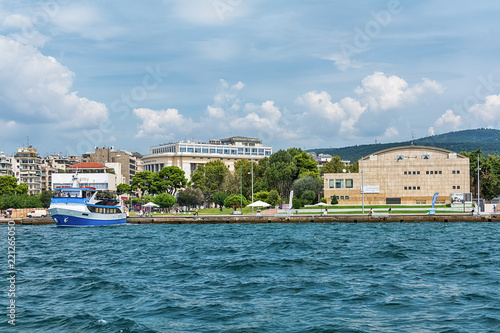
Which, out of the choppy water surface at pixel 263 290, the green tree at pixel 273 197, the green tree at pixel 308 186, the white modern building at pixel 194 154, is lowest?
the choppy water surface at pixel 263 290

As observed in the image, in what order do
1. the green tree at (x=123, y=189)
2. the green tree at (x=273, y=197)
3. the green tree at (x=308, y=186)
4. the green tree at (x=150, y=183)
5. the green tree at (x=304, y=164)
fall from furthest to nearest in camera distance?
1. the green tree at (x=123, y=189)
2. the green tree at (x=150, y=183)
3. the green tree at (x=304, y=164)
4. the green tree at (x=308, y=186)
5. the green tree at (x=273, y=197)

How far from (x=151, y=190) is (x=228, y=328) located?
385 ft

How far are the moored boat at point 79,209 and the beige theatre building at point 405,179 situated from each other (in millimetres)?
40608

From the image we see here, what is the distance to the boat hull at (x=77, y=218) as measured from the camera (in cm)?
6275

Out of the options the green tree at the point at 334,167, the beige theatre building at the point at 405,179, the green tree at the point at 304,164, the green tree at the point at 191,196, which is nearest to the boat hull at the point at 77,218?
the beige theatre building at the point at 405,179

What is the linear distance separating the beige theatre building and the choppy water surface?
57.5 metres

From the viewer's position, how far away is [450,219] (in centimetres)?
6347

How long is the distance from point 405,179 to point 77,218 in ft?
176

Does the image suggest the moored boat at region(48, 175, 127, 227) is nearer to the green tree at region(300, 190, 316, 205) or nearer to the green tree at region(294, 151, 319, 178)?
the green tree at region(300, 190, 316, 205)

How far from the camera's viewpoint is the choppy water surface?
15.3m

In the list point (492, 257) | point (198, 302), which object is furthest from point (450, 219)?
point (198, 302)

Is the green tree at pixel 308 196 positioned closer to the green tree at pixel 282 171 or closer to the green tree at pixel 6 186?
the green tree at pixel 282 171

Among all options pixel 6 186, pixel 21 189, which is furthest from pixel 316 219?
pixel 21 189

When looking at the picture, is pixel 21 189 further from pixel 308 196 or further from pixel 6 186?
pixel 308 196
